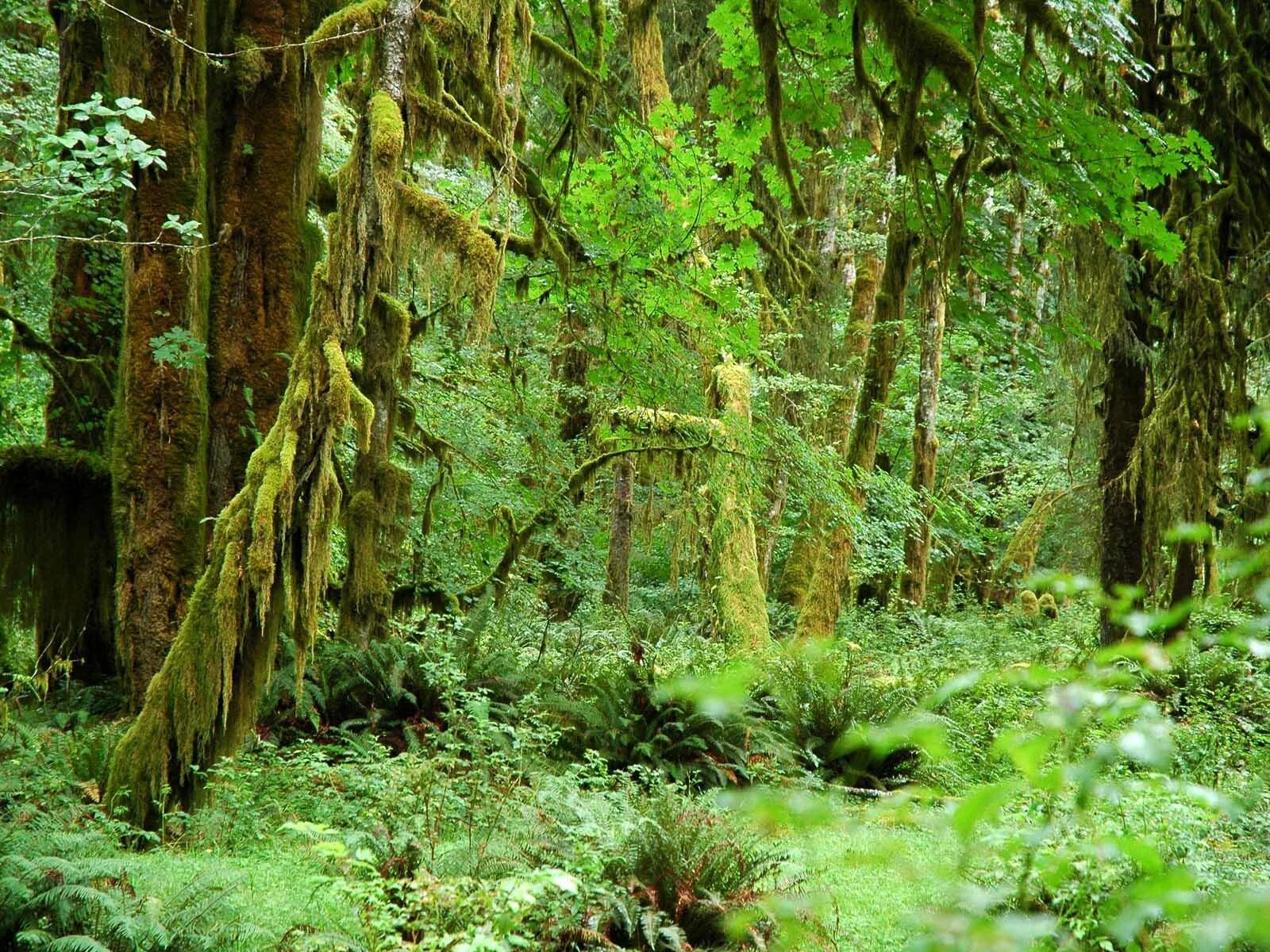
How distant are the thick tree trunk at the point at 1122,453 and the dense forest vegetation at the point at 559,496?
4cm

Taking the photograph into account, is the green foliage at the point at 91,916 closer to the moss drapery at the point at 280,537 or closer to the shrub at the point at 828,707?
the moss drapery at the point at 280,537

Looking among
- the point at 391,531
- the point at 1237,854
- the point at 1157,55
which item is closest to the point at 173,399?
the point at 391,531

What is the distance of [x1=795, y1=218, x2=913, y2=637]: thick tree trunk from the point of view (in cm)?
1220

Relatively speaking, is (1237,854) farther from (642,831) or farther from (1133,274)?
(1133,274)

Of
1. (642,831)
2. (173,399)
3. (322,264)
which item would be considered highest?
(322,264)

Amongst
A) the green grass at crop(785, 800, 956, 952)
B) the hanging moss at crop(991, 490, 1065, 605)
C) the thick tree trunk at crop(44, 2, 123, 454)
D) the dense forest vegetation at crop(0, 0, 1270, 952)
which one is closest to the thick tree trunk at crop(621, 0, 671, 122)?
the dense forest vegetation at crop(0, 0, 1270, 952)

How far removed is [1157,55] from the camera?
285 inches

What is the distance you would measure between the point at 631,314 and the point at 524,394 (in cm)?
247

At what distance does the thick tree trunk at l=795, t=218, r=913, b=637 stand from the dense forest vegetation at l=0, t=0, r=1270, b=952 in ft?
0.28

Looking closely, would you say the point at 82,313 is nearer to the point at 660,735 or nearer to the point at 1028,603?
the point at 660,735

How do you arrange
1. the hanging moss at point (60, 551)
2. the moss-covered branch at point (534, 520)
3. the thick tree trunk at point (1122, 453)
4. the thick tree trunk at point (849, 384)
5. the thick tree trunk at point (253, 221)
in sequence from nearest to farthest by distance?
the thick tree trunk at point (253, 221), the hanging moss at point (60, 551), the thick tree trunk at point (1122, 453), the moss-covered branch at point (534, 520), the thick tree trunk at point (849, 384)

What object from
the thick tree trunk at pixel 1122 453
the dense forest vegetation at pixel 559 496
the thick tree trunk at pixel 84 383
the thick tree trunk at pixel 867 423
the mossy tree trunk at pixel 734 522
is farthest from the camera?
the thick tree trunk at pixel 867 423

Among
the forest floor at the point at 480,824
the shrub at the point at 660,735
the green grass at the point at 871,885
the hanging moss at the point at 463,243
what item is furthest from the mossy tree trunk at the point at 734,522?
the hanging moss at the point at 463,243

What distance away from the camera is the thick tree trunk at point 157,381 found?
579cm
